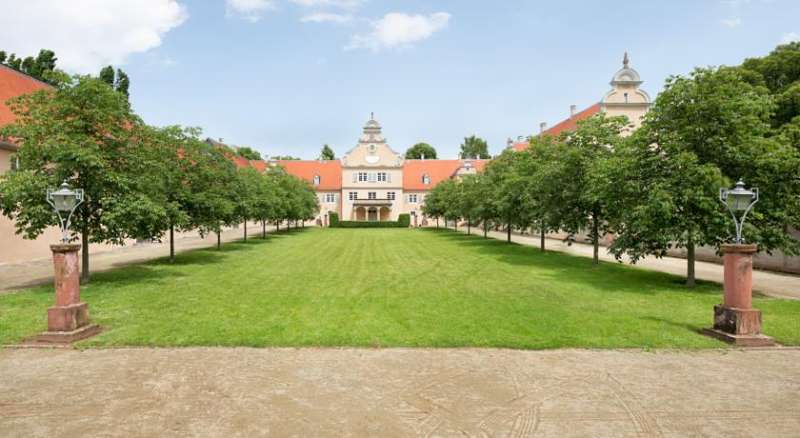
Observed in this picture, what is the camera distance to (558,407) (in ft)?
Answer: 18.4

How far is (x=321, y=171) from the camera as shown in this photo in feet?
258

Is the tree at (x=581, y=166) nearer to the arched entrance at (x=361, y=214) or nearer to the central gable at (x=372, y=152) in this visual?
the central gable at (x=372, y=152)

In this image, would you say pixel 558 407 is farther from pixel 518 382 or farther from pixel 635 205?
pixel 635 205

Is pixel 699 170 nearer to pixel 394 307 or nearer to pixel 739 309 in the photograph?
pixel 739 309

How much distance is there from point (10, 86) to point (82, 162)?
14.9 m

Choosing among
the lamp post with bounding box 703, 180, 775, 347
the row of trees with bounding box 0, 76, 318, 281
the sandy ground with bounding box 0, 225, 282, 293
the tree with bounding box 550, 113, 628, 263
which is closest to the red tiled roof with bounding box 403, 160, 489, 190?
the sandy ground with bounding box 0, 225, 282, 293

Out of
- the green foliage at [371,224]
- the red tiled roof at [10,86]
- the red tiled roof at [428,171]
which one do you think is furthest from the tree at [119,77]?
the red tiled roof at [428,171]

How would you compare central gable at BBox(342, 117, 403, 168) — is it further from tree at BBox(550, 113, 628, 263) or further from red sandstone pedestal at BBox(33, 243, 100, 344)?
red sandstone pedestal at BBox(33, 243, 100, 344)

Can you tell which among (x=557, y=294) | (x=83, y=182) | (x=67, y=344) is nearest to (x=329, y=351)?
(x=67, y=344)

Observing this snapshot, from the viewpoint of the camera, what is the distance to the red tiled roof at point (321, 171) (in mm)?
77000

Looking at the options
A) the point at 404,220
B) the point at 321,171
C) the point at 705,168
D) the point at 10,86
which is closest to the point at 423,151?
the point at 321,171

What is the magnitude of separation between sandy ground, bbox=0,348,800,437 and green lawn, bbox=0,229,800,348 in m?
0.75

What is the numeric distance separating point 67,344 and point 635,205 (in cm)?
1428

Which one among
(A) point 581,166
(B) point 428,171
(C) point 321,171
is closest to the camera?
(A) point 581,166
